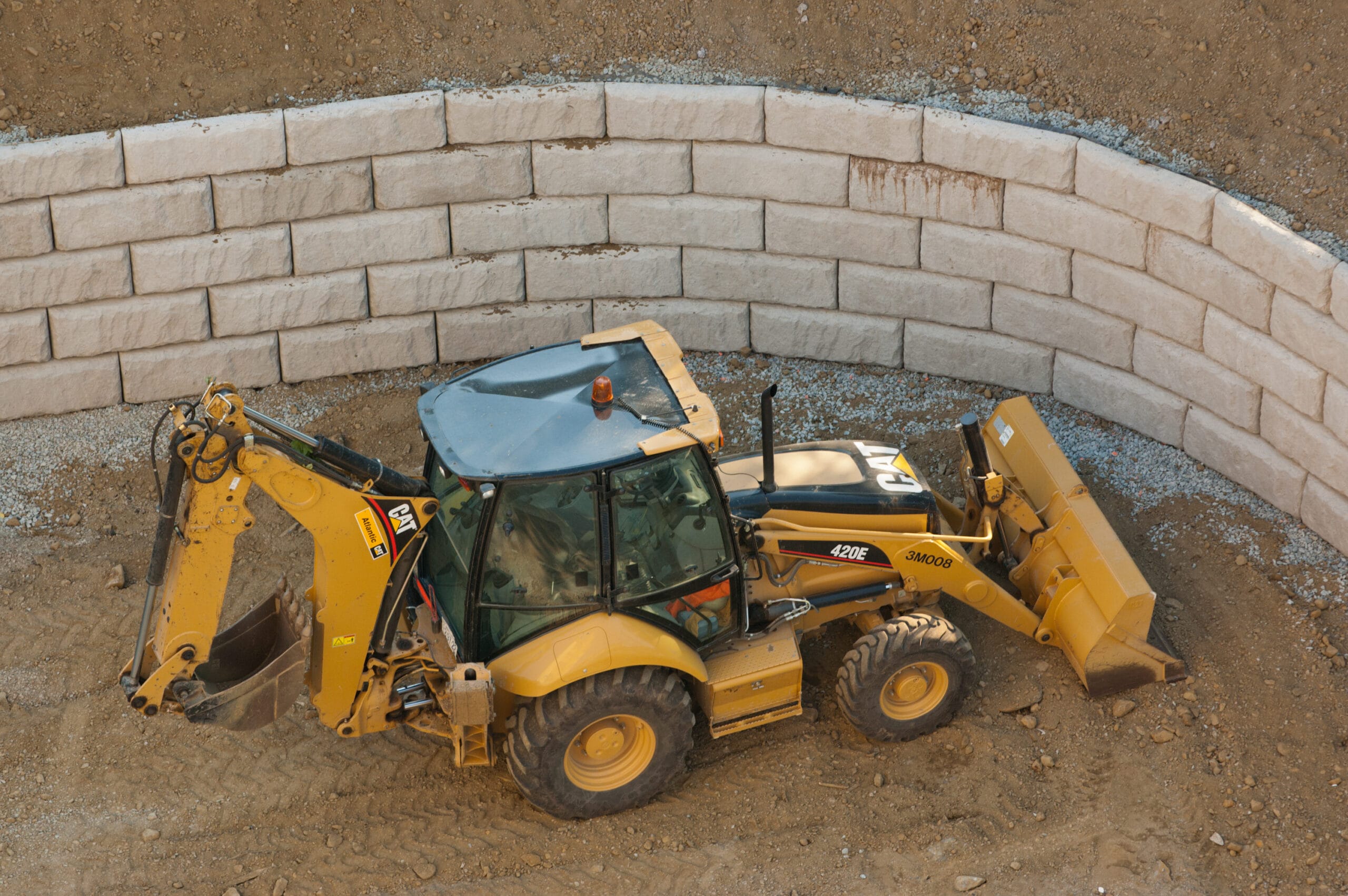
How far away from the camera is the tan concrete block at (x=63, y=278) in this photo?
28.2 ft

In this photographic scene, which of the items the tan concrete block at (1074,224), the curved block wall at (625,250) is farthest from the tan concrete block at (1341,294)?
the tan concrete block at (1074,224)

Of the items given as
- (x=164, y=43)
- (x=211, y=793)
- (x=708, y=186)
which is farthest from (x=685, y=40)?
(x=211, y=793)

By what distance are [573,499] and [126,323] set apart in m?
5.05

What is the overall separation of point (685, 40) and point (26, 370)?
5.44m

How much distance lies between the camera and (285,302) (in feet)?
29.8

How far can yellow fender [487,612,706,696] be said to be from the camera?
5.66m

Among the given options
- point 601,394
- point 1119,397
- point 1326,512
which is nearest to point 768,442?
point 601,394

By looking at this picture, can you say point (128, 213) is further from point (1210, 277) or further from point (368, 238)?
point (1210, 277)

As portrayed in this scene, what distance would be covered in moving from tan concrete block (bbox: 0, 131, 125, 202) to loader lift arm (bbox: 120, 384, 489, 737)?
151 inches

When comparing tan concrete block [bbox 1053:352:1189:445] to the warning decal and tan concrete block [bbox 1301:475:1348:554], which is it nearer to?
tan concrete block [bbox 1301:475:1348:554]

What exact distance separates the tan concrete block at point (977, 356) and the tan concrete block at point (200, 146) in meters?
4.83

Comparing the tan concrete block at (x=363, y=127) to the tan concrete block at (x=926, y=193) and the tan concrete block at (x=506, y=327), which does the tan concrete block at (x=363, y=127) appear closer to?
the tan concrete block at (x=506, y=327)

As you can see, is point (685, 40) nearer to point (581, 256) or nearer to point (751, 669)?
point (581, 256)

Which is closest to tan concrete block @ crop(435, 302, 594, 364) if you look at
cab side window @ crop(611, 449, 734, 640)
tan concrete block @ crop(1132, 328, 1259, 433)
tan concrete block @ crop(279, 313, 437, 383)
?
tan concrete block @ crop(279, 313, 437, 383)
